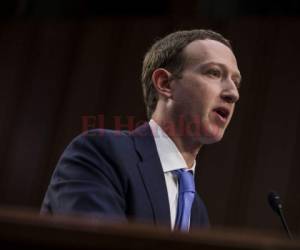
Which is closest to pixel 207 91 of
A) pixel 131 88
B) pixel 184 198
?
pixel 184 198

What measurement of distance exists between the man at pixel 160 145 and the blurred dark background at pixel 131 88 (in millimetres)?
1367

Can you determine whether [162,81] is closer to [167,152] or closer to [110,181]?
[167,152]

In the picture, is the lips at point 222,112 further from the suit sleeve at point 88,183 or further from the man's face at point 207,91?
the suit sleeve at point 88,183

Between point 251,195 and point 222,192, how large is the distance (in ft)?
0.50

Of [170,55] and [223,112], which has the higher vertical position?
[170,55]

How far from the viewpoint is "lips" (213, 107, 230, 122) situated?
1504 mm

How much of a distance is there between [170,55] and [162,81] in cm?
8

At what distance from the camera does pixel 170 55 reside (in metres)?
1.65

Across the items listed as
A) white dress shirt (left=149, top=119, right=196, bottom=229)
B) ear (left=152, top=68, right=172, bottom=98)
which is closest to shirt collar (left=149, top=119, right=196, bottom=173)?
white dress shirt (left=149, top=119, right=196, bottom=229)

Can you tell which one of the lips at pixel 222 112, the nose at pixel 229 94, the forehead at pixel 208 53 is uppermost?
the forehead at pixel 208 53

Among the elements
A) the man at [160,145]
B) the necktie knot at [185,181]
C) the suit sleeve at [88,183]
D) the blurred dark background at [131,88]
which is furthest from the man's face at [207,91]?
the blurred dark background at [131,88]

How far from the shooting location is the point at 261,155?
2.96 m

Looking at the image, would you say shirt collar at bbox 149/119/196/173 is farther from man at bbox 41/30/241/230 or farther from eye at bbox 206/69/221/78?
eye at bbox 206/69/221/78

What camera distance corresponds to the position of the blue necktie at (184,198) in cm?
139
